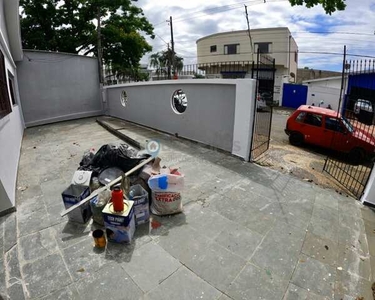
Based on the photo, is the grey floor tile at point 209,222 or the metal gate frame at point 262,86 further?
the metal gate frame at point 262,86

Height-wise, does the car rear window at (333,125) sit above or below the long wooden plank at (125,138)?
above

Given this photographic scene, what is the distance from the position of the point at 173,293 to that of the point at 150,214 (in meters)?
1.36

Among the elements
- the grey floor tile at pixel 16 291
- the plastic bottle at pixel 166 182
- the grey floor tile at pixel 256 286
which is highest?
the plastic bottle at pixel 166 182

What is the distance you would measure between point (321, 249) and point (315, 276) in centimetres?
51

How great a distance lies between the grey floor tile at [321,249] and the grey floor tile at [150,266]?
1.65 m

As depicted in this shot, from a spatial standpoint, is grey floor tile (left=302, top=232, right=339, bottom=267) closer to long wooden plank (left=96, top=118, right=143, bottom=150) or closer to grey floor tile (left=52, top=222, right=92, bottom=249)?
grey floor tile (left=52, top=222, right=92, bottom=249)

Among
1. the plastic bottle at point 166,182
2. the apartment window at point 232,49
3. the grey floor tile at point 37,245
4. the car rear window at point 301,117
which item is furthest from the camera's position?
the apartment window at point 232,49

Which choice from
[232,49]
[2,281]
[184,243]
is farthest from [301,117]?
[232,49]

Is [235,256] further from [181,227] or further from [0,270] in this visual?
[0,270]

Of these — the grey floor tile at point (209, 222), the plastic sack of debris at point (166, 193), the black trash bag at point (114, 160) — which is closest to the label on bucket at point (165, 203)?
the plastic sack of debris at point (166, 193)

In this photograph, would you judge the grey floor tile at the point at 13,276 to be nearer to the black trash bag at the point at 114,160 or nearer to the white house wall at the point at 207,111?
the black trash bag at the point at 114,160

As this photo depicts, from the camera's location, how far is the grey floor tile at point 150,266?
7.48ft

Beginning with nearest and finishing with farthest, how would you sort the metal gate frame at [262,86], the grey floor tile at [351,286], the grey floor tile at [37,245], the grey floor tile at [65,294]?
the grey floor tile at [65,294]
the grey floor tile at [351,286]
the grey floor tile at [37,245]
the metal gate frame at [262,86]

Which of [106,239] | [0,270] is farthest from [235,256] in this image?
[0,270]
